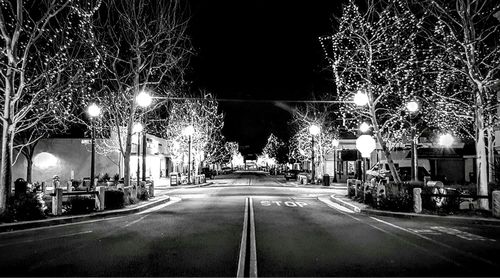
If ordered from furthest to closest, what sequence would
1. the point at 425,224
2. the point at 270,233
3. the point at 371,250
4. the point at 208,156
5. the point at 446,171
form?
the point at 208,156 → the point at 446,171 → the point at 425,224 → the point at 270,233 → the point at 371,250

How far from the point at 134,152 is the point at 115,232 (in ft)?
124

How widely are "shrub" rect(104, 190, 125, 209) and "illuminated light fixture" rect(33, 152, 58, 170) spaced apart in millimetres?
28908

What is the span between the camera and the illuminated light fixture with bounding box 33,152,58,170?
4631 cm

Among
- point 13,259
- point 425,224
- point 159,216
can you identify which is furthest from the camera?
point 159,216

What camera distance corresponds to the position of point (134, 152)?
167 ft

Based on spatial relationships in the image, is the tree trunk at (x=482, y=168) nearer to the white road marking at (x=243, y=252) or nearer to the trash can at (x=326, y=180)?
the white road marking at (x=243, y=252)

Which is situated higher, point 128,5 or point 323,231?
point 128,5

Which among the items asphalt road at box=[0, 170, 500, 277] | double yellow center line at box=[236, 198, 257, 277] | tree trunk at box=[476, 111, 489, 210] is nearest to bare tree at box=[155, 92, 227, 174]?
tree trunk at box=[476, 111, 489, 210]

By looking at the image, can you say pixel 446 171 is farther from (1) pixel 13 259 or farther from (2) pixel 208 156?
(1) pixel 13 259

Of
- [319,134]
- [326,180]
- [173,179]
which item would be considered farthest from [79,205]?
[319,134]

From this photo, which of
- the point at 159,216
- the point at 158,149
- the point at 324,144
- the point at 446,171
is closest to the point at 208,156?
the point at 158,149

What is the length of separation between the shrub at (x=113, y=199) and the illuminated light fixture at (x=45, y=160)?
94.8 ft

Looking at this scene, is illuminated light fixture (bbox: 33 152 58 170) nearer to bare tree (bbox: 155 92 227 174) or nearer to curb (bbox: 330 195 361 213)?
bare tree (bbox: 155 92 227 174)

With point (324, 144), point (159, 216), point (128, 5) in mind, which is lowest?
point (159, 216)
